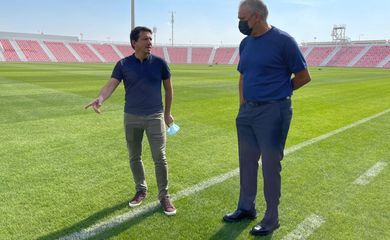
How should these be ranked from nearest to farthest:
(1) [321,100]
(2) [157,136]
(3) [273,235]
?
(3) [273,235]
(2) [157,136]
(1) [321,100]

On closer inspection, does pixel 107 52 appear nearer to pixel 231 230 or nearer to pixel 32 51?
pixel 32 51

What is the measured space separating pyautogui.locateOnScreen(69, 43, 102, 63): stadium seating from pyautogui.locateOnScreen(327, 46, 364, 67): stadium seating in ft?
169

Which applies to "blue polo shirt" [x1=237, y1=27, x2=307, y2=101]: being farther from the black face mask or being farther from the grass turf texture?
the grass turf texture

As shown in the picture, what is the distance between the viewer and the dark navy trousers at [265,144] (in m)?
3.42

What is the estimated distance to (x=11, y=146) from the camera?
654cm

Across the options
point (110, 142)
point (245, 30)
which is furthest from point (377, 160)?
point (110, 142)

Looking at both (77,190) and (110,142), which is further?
(110,142)

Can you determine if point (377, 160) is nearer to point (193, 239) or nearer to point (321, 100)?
point (193, 239)

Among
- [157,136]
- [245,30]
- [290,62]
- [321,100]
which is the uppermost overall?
[245,30]

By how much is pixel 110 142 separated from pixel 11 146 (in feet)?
5.85

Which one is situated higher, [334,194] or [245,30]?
[245,30]

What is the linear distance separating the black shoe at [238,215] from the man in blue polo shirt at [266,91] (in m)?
0.28

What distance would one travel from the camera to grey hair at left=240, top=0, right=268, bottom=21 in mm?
3242

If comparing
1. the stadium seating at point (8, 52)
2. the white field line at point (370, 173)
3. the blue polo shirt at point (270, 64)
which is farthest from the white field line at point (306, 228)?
the stadium seating at point (8, 52)
